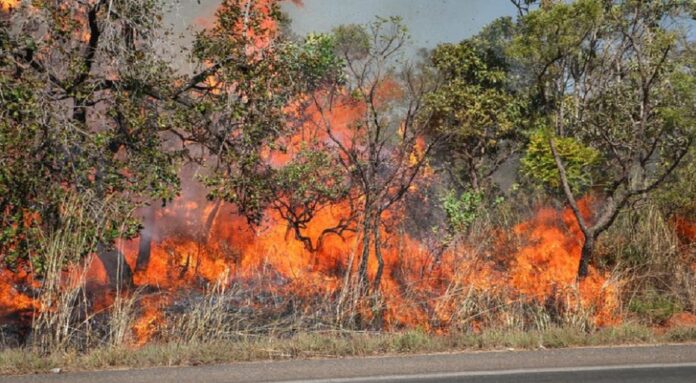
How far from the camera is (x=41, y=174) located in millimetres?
11320

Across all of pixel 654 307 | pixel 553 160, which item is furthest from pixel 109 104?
pixel 654 307

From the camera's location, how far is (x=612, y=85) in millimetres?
18594

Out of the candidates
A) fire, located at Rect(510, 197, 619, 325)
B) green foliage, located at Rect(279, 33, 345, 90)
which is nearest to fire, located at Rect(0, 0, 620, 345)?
fire, located at Rect(510, 197, 619, 325)

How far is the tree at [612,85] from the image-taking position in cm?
1459

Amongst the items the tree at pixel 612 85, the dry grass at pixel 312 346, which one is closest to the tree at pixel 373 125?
the tree at pixel 612 85

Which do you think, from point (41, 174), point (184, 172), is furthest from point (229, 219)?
point (41, 174)

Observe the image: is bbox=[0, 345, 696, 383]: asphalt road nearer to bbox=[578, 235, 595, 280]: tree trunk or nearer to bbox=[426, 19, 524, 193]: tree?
bbox=[578, 235, 595, 280]: tree trunk

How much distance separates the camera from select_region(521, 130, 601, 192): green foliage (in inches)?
650

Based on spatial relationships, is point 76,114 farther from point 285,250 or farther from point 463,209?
point 463,209

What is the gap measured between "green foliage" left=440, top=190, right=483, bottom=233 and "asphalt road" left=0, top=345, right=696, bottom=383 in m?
10.4

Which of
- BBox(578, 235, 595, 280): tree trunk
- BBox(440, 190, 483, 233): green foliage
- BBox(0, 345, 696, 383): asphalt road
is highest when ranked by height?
BBox(440, 190, 483, 233): green foliage

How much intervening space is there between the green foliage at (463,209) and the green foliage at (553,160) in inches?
74.7

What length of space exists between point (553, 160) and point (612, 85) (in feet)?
11.1

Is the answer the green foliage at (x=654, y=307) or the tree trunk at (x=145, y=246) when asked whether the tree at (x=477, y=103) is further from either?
the tree trunk at (x=145, y=246)
